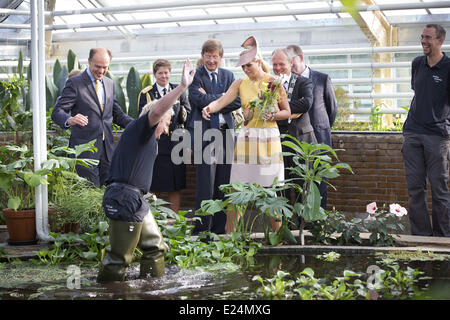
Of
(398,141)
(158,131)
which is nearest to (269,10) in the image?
(398,141)

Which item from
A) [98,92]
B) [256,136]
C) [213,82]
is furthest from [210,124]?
[98,92]

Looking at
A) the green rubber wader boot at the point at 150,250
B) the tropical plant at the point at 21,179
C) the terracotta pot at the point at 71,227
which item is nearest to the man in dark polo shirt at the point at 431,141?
the green rubber wader boot at the point at 150,250

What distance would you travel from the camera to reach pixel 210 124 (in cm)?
568

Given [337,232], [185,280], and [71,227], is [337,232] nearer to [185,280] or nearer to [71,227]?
[185,280]

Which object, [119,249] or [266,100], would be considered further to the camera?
[266,100]

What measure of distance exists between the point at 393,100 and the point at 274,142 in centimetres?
409

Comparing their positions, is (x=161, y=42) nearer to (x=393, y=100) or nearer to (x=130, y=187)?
(x=393, y=100)

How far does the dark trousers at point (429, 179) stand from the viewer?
5.44 m

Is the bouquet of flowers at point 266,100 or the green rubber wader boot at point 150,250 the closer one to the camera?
the green rubber wader boot at point 150,250

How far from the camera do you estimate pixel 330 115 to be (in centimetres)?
621

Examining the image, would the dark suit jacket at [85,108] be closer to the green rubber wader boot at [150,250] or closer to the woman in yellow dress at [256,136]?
the woman in yellow dress at [256,136]

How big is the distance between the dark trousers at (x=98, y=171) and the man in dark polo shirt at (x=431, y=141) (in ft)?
9.11

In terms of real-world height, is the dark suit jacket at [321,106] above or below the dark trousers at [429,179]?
above

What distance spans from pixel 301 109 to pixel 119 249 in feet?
7.84
